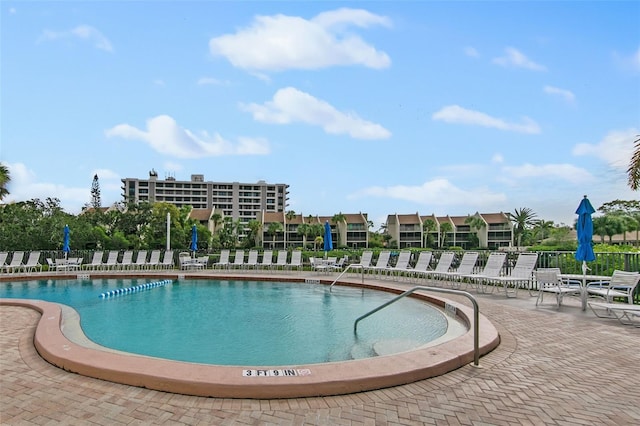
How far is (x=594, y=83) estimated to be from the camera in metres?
10.3

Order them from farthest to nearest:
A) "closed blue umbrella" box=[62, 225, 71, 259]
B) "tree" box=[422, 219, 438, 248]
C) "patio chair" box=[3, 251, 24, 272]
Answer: "tree" box=[422, 219, 438, 248] → "closed blue umbrella" box=[62, 225, 71, 259] → "patio chair" box=[3, 251, 24, 272]

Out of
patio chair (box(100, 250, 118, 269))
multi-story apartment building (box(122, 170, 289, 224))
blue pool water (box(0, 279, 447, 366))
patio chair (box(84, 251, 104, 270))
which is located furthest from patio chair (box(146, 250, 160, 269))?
multi-story apartment building (box(122, 170, 289, 224))

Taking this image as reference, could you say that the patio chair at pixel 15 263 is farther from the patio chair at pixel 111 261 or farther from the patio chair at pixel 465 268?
the patio chair at pixel 465 268

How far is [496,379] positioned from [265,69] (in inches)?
504

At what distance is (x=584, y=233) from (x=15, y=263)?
70.5ft

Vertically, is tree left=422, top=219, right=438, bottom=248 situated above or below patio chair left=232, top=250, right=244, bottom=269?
above

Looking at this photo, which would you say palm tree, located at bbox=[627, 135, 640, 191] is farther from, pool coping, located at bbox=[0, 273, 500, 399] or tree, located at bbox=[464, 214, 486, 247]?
tree, located at bbox=[464, 214, 486, 247]

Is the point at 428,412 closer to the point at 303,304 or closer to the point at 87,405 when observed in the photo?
the point at 87,405

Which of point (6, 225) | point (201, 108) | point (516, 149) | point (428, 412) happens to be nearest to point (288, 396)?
point (428, 412)

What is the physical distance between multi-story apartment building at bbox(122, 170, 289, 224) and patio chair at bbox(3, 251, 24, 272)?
7787 cm

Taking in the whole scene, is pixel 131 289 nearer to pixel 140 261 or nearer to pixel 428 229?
pixel 140 261

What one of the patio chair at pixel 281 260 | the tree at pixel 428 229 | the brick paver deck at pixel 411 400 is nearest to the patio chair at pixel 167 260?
the patio chair at pixel 281 260

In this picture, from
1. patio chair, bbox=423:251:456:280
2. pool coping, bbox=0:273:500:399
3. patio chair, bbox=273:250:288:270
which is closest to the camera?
pool coping, bbox=0:273:500:399

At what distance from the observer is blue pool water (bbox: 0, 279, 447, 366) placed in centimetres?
583
